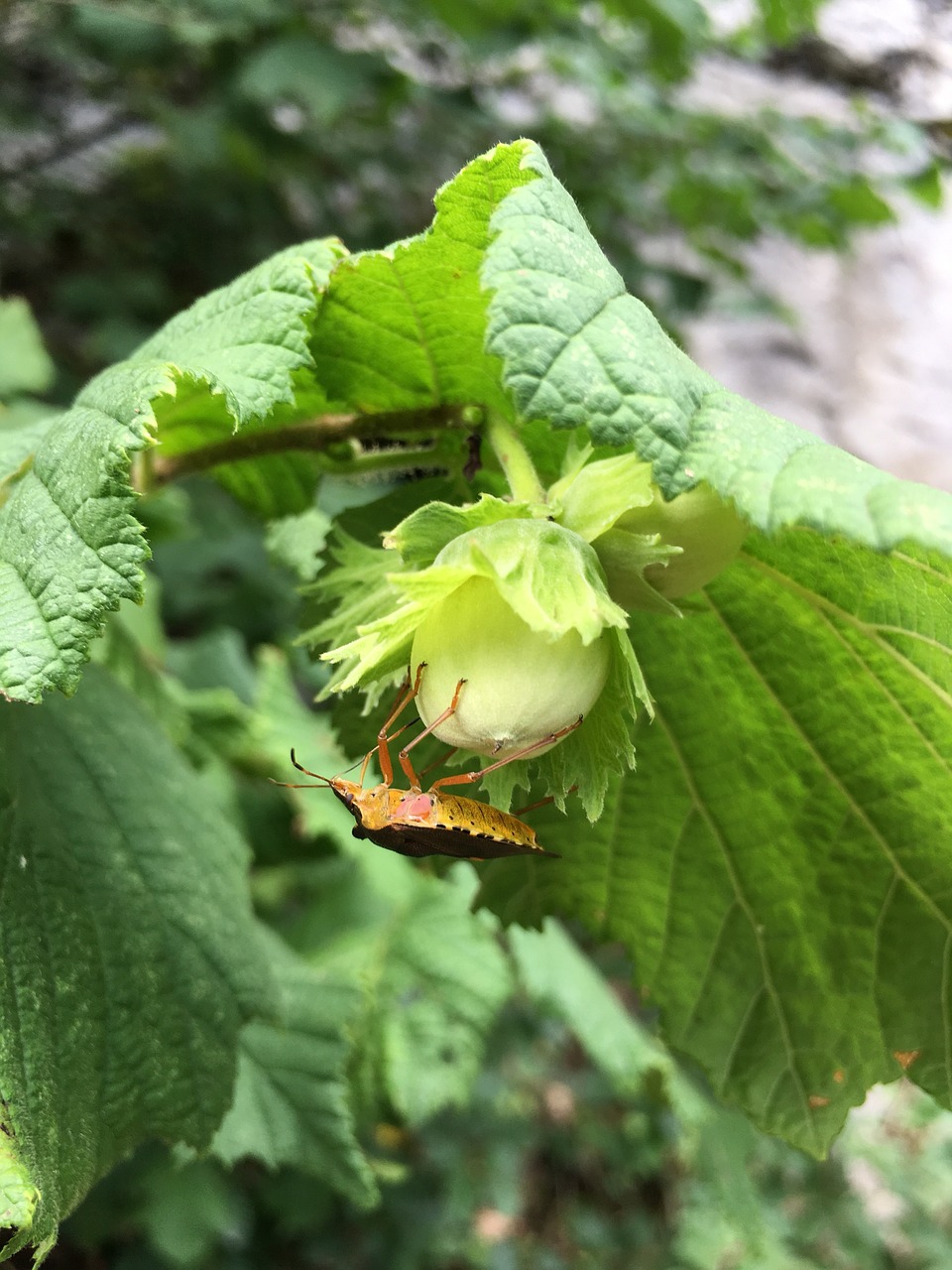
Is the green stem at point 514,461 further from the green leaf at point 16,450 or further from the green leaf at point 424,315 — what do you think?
the green leaf at point 16,450

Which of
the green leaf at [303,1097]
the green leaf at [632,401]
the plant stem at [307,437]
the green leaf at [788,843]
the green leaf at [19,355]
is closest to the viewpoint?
the green leaf at [632,401]

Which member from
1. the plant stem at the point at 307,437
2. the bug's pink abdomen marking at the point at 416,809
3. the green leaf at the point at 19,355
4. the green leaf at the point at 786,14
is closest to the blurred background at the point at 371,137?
the green leaf at the point at 786,14

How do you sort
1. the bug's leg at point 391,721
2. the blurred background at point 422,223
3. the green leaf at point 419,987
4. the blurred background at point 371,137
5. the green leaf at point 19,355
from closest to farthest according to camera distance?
the bug's leg at point 391,721
the green leaf at point 419,987
the green leaf at point 19,355
the blurred background at point 422,223
the blurred background at point 371,137

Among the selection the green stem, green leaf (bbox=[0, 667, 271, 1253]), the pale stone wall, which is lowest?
the pale stone wall

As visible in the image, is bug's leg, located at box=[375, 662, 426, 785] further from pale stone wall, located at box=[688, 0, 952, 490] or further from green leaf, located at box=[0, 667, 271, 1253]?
pale stone wall, located at box=[688, 0, 952, 490]

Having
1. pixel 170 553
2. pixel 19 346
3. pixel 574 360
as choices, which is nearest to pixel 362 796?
pixel 574 360

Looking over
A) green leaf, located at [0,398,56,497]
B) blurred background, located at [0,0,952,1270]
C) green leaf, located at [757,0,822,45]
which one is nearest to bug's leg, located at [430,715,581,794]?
green leaf, located at [0,398,56,497]

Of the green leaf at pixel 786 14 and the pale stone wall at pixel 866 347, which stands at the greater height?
the green leaf at pixel 786 14

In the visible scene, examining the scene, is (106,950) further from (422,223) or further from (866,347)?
(866,347)
